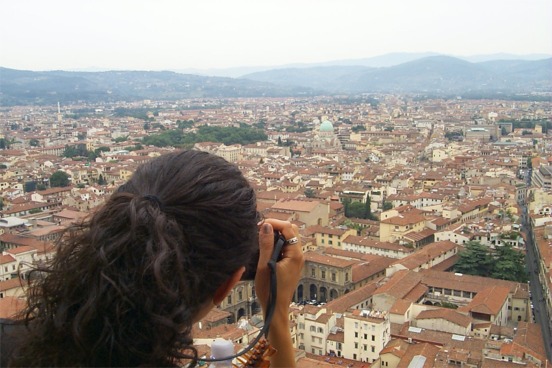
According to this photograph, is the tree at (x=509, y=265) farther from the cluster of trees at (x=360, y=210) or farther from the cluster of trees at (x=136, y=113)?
the cluster of trees at (x=136, y=113)

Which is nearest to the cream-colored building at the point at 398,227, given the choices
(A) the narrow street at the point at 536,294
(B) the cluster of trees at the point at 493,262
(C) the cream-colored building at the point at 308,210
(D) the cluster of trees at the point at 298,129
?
(C) the cream-colored building at the point at 308,210

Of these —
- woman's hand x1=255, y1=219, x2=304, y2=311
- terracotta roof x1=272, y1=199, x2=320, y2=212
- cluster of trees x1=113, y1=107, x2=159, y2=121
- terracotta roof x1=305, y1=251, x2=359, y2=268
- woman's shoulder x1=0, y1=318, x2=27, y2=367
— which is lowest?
terracotta roof x1=305, y1=251, x2=359, y2=268

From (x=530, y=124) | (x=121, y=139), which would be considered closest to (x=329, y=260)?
(x=121, y=139)

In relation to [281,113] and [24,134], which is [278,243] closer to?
[24,134]

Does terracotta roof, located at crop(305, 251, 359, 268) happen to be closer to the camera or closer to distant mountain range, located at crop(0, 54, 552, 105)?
the camera

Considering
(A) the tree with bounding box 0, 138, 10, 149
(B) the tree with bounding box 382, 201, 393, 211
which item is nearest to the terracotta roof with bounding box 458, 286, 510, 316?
(B) the tree with bounding box 382, 201, 393, 211

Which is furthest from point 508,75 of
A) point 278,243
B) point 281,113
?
point 278,243
